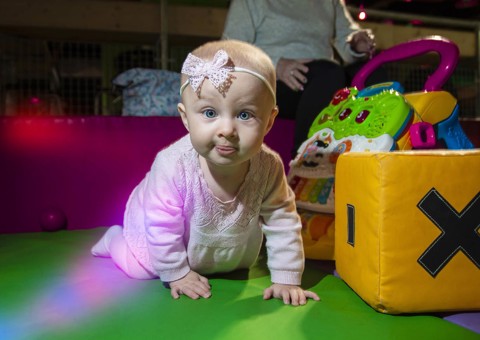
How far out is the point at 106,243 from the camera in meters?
1.13

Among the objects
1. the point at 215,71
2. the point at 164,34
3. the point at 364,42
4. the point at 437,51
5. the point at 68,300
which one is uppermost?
the point at 164,34

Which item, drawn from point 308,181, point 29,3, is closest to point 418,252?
point 308,181

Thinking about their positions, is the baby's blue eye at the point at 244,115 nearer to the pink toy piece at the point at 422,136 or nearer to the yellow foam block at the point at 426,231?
the yellow foam block at the point at 426,231

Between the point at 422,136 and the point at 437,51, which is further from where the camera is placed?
the point at 437,51

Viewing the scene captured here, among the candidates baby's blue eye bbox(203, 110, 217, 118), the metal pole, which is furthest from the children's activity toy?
the metal pole

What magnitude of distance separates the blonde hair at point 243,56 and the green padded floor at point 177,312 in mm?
400

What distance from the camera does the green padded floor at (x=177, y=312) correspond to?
68 cm

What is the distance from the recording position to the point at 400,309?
73 centimetres

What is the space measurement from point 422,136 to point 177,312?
2.16ft

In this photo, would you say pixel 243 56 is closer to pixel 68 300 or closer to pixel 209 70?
pixel 209 70

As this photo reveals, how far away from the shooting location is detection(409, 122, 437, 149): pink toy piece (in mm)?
994

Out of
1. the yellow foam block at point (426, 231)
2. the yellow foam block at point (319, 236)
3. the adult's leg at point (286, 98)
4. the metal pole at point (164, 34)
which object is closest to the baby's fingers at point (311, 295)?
the yellow foam block at point (426, 231)

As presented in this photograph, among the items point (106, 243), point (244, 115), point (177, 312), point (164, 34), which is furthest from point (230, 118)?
point (164, 34)

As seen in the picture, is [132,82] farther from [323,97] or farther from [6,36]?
[6,36]
